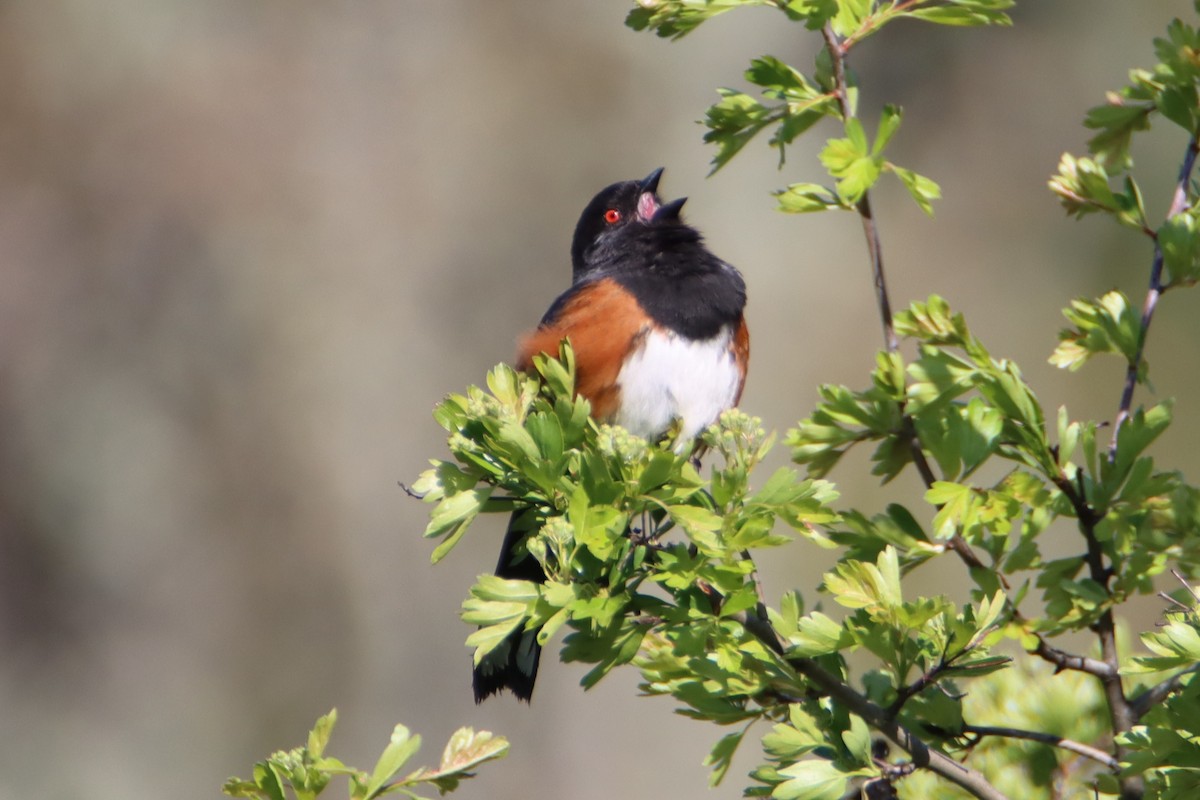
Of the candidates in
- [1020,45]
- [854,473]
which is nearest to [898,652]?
[854,473]

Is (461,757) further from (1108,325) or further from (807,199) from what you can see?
(1108,325)

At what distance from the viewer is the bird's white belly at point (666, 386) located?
2541 millimetres

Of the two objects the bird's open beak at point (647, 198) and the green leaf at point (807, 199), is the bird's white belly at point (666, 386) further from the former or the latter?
the green leaf at point (807, 199)

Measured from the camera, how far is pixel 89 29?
19.8 feet

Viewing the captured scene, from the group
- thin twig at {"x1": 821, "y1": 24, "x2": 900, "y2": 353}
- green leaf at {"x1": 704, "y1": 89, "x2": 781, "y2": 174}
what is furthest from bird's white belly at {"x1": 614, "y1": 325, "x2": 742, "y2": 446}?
thin twig at {"x1": 821, "y1": 24, "x2": 900, "y2": 353}

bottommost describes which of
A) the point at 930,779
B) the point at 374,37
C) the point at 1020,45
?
the point at 930,779

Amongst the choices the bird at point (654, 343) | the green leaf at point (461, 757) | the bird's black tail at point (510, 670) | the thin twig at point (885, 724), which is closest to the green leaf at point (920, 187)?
the thin twig at point (885, 724)

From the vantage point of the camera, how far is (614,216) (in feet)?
9.99

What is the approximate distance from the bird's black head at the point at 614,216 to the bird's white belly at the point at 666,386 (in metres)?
0.47

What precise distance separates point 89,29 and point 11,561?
2.57 meters

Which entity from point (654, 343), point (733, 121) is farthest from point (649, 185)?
point (733, 121)

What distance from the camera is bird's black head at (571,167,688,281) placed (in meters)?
2.98

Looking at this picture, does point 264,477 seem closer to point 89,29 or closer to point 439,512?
point 89,29

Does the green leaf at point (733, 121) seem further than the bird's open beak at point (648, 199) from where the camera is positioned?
No
